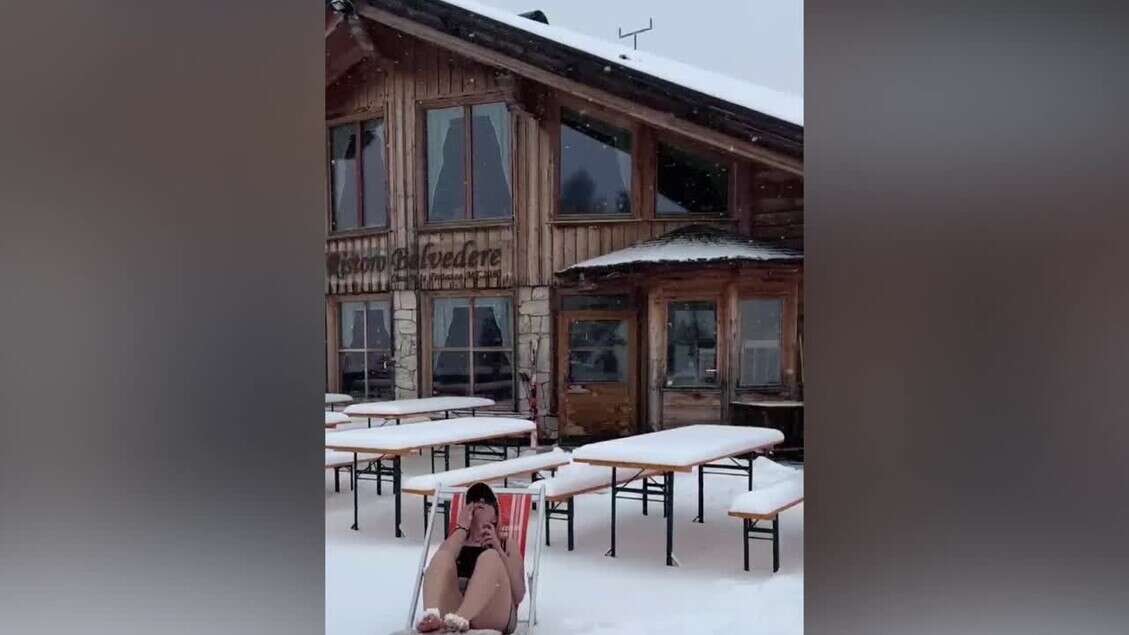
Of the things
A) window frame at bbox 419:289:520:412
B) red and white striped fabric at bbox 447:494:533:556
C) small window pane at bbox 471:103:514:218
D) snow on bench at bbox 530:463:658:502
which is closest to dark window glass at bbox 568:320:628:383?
window frame at bbox 419:289:520:412

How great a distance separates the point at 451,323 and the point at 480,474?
3.68 metres

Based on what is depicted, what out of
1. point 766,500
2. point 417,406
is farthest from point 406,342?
point 766,500

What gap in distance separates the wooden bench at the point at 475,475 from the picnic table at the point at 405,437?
192 mm

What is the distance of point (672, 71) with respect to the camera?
25.0 ft

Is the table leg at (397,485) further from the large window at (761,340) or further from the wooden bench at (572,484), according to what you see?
the large window at (761,340)

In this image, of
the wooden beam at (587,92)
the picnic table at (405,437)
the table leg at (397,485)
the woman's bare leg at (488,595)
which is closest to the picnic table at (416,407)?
the picnic table at (405,437)

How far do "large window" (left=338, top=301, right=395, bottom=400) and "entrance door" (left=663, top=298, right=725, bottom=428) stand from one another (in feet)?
9.98

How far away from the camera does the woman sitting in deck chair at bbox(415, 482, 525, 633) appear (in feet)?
9.89

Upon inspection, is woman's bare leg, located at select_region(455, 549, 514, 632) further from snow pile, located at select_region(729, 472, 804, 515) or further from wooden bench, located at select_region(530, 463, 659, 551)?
snow pile, located at select_region(729, 472, 804, 515)
